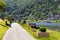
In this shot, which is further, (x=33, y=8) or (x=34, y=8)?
(x=33, y=8)

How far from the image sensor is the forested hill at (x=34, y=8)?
407 ft

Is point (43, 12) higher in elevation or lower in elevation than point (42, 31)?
lower

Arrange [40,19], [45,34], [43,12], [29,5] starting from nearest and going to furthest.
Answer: [45,34] < [40,19] < [43,12] < [29,5]

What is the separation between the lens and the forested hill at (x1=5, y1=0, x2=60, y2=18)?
12412cm

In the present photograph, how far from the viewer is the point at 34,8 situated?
131m

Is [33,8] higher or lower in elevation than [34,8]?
lower

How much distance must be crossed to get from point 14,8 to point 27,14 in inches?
612

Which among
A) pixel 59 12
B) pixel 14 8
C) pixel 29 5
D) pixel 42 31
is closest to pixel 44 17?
pixel 59 12

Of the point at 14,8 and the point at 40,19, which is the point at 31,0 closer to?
the point at 14,8

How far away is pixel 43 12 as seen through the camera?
123375 millimetres

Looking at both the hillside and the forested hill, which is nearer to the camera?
the hillside

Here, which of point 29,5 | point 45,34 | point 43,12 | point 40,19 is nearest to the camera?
point 45,34

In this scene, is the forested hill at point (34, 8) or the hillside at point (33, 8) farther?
the forested hill at point (34, 8)

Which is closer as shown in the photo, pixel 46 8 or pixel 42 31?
pixel 42 31
